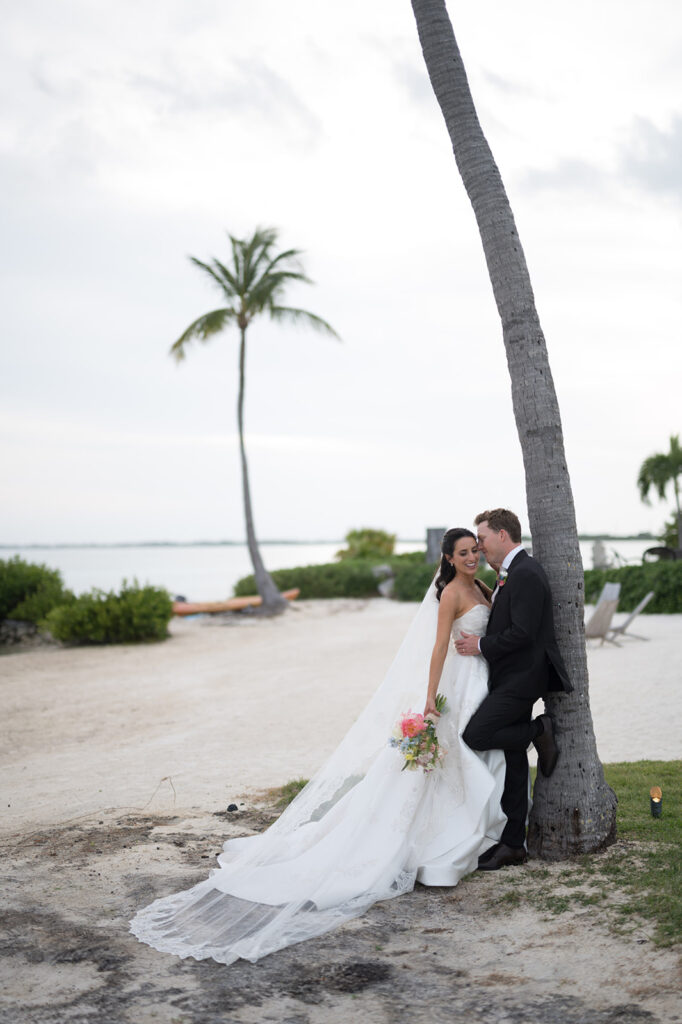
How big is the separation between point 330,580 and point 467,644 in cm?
2397

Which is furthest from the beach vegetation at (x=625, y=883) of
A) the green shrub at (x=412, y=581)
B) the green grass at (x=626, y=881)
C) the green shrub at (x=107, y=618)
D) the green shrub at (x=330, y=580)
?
the green shrub at (x=330, y=580)

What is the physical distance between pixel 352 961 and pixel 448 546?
7.50ft

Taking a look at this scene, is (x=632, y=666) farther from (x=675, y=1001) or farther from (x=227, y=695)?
(x=675, y=1001)

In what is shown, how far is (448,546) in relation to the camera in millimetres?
5293

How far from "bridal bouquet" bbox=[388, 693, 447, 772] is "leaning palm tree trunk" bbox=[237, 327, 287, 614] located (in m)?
19.5

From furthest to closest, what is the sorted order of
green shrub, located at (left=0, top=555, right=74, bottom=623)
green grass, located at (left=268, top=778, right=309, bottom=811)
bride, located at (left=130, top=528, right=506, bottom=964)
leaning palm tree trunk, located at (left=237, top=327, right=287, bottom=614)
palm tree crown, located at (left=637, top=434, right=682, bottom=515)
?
1. palm tree crown, located at (left=637, top=434, right=682, bottom=515)
2. leaning palm tree trunk, located at (left=237, top=327, right=287, bottom=614)
3. green shrub, located at (left=0, top=555, right=74, bottom=623)
4. green grass, located at (left=268, top=778, right=309, bottom=811)
5. bride, located at (left=130, top=528, right=506, bottom=964)

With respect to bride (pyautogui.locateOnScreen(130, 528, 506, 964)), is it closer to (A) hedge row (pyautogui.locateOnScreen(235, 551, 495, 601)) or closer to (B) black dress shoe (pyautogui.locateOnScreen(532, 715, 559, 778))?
(B) black dress shoe (pyautogui.locateOnScreen(532, 715, 559, 778))

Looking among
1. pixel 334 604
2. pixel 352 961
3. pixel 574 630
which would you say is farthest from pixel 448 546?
pixel 334 604

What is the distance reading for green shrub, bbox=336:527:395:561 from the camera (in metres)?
34.7

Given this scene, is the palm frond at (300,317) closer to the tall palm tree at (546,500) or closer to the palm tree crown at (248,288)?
the palm tree crown at (248,288)

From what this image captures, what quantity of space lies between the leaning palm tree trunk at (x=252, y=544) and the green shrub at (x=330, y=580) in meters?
2.98

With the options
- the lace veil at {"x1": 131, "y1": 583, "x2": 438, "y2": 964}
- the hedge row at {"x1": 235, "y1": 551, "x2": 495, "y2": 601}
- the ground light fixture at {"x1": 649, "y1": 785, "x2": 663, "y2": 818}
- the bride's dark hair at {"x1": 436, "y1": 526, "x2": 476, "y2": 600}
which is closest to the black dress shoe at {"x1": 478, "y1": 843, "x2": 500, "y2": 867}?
the lace veil at {"x1": 131, "y1": 583, "x2": 438, "y2": 964}

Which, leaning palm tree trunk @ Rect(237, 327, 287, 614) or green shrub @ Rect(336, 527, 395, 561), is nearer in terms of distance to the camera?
leaning palm tree trunk @ Rect(237, 327, 287, 614)

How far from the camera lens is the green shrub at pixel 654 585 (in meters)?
19.2
